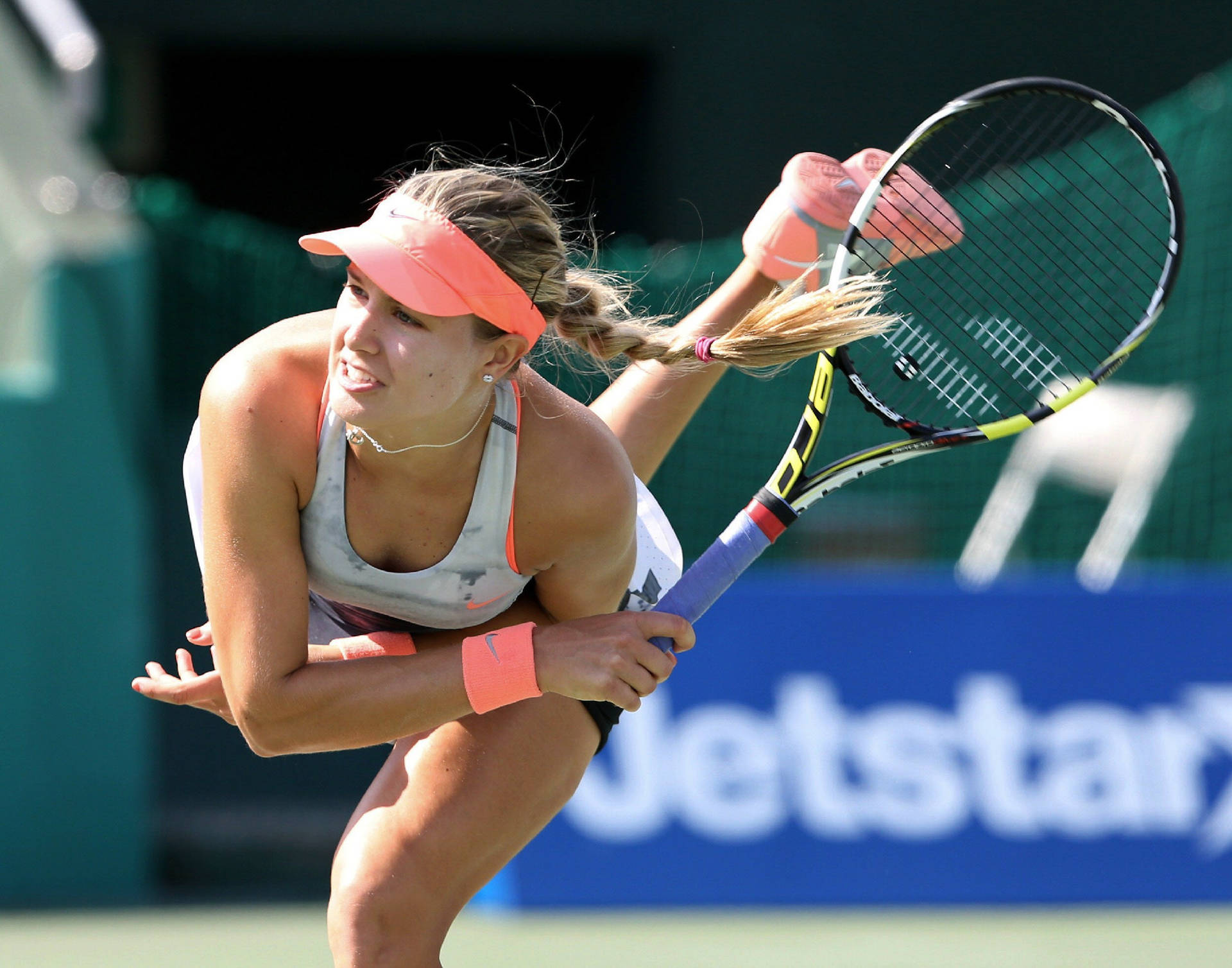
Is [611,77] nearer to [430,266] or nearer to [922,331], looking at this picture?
[922,331]

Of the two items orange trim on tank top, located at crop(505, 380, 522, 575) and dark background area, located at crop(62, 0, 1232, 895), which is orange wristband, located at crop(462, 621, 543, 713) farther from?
dark background area, located at crop(62, 0, 1232, 895)

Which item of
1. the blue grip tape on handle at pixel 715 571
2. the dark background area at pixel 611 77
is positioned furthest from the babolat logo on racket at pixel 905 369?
the dark background area at pixel 611 77

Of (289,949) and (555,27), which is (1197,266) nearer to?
(555,27)

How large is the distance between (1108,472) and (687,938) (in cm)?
266

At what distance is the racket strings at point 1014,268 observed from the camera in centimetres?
318

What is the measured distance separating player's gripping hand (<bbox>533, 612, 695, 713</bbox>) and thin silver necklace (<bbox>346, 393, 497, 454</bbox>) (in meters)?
0.31

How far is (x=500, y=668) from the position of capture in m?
2.54

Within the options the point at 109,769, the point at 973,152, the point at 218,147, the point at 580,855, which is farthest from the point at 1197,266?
the point at 218,147

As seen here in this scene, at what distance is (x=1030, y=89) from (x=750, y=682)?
284cm

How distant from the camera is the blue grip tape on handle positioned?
275 cm

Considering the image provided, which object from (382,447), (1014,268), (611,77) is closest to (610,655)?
(382,447)

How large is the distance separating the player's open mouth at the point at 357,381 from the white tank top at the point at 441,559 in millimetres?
124

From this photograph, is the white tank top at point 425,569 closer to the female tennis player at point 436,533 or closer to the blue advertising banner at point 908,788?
the female tennis player at point 436,533

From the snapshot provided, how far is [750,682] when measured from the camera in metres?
5.43
